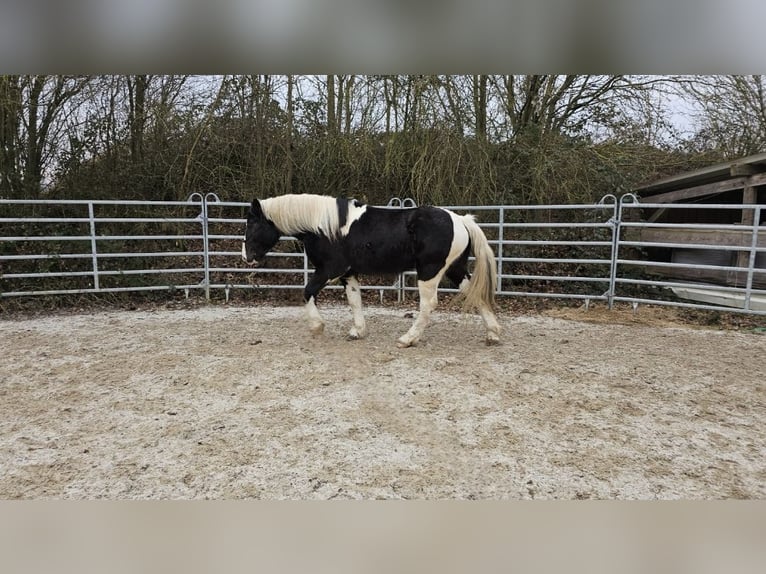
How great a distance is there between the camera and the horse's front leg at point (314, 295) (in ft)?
12.4

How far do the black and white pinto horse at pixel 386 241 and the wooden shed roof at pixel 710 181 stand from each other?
4.08 m

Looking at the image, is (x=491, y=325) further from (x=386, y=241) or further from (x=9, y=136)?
(x=9, y=136)

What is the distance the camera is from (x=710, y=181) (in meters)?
6.41

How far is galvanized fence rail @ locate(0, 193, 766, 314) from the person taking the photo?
5109 mm

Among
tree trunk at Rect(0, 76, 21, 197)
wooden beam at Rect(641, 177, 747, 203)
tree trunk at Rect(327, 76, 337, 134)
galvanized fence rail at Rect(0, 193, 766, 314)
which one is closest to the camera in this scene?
galvanized fence rail at Rect(0, 193, 766, 314)

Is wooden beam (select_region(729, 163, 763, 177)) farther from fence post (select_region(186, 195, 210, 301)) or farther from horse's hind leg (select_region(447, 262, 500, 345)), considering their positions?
fence post (select_region(186, 195, 210, 301))

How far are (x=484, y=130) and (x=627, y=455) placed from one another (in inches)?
218

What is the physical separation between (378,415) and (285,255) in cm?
346

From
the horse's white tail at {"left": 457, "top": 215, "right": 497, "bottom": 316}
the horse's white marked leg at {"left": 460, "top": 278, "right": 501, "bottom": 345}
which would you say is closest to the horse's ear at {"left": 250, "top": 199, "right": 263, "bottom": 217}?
the horse's white tail at {"left": 457, "top": 215, "right": 497, "bottom": 316}

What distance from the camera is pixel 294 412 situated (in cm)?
242

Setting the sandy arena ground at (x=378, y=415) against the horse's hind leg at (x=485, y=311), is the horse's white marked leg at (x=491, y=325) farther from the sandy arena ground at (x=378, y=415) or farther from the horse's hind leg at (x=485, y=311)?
the sandy arena ground at (x=378, y=415)

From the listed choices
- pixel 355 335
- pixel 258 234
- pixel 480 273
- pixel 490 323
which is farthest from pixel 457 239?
pixel 258 234

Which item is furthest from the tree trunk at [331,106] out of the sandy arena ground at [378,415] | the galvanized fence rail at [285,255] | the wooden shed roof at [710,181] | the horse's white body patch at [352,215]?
the wooden shed roof at [710,181]

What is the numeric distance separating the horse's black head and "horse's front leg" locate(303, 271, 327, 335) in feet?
1.75
